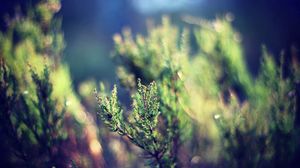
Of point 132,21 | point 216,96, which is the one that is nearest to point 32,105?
point 216,96

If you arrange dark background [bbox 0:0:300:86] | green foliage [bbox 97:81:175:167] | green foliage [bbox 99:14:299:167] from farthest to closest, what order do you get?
dark background [bbox 0:0:300:86]
green foliage [bbox 99:14:299:167]
green foliage [bbox 97:81:175:167]

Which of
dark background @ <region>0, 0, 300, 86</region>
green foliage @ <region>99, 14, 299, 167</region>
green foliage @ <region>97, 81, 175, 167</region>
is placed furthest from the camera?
dark background @ <region>0, 0, 300, 86</region>

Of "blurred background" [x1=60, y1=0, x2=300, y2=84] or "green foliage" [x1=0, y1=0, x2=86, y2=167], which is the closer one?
"green foliage" [x1=0, y1=0, x2=86, y2=167]

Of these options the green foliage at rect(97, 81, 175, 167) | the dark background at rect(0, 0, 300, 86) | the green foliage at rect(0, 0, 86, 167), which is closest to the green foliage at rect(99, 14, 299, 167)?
the green foliage at rect(97, 81, 175, 167)

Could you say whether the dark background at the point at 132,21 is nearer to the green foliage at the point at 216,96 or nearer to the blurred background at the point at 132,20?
the blurred background at the point at 132,20

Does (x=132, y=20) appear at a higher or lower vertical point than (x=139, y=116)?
higher

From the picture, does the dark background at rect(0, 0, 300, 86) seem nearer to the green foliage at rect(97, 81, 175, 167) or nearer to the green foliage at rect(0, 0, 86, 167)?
the green foliage at rect(0, 0, 86, 167)

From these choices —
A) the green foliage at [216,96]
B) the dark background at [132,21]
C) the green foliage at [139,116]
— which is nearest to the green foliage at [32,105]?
the green foliage at [216,96]

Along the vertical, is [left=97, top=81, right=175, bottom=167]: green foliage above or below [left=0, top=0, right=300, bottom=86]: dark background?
below

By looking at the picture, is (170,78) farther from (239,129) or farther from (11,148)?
(11,148)

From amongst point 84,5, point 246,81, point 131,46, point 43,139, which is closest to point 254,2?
→ point 84,5

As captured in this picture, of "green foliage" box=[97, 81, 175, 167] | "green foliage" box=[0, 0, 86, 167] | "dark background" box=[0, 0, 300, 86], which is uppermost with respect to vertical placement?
"dark background" box=[0, 0, 300, 86]

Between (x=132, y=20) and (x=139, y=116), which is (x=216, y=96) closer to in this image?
(x=139, y=116)
